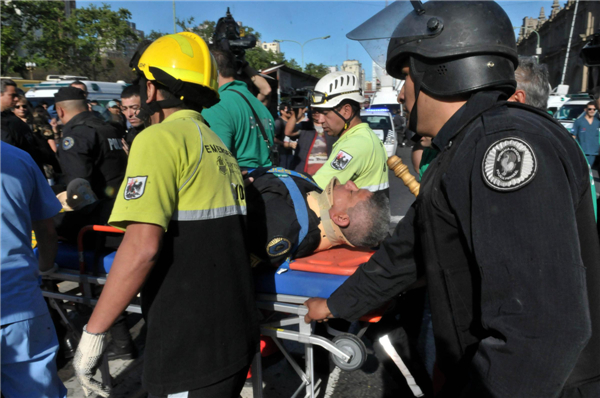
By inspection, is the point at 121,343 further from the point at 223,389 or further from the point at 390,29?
the point at 390,29

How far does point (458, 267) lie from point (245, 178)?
161 cm

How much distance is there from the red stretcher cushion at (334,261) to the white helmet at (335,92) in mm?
1771

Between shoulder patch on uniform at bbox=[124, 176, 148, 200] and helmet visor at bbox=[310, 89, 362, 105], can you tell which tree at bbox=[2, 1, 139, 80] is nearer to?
helmet visor at bbox=[310, 89, 362, 105]

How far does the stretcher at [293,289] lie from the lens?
2248mm

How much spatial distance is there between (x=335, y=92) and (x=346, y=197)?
5.73ft

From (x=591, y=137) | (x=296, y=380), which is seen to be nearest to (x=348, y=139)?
(x=296, y=380)

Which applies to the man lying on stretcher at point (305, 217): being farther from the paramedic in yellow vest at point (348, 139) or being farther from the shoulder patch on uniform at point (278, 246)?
the paramedic in yellow vest at point (348, 139)

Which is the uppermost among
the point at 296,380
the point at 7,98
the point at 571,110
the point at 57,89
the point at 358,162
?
the point at 57,89

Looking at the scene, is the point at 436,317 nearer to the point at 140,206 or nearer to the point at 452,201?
the point at 452,201

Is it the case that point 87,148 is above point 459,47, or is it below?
below

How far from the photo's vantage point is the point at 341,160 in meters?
3.42

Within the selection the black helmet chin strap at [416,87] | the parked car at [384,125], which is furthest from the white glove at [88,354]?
the parked car at [384,125]

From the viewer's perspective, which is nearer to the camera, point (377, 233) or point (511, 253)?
point (511, 253)

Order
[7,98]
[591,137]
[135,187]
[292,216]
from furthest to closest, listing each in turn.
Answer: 1. [591,137]
2. [7,98]
3. [292,216]
4. [135,187]
